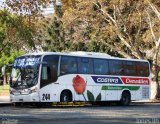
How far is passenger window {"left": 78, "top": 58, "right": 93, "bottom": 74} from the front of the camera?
28.3 meters

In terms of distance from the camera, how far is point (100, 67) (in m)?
29.6

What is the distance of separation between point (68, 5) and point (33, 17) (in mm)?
7329

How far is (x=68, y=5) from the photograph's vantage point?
3709 cm

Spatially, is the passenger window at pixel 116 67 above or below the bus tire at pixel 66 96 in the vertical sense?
above

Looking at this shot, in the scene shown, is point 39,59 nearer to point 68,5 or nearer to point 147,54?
point 68,5

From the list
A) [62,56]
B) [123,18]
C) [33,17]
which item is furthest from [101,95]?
[123,18]

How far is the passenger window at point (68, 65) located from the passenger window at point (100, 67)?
177cm

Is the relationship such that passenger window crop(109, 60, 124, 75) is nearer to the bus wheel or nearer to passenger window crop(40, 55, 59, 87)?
the bus wheel

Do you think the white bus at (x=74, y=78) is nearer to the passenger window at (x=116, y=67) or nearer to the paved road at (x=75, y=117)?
the passenger window at (x=116, y=67)

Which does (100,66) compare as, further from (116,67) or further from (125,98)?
(125,98)

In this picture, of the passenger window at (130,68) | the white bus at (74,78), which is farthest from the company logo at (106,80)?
the passenger window at (130,68)

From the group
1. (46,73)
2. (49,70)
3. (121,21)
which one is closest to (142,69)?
(121,21)

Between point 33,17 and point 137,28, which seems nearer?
point 33,17

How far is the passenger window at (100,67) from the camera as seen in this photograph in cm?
2928
